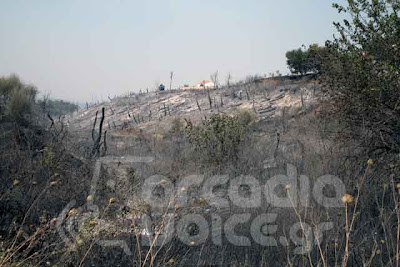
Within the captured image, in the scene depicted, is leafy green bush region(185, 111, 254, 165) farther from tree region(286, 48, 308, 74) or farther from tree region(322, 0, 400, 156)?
tree region(286, 48, 308, 74)

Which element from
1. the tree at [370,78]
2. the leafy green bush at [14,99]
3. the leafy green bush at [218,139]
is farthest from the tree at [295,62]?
the tree at [370,78]

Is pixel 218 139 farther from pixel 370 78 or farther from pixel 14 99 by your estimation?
pixel 14 99

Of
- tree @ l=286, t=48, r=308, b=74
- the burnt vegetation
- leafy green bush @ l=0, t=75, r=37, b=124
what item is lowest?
the burnt vegetation

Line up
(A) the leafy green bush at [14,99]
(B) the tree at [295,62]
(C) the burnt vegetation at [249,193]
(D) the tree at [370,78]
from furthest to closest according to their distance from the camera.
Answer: (B) the tree at [295,62], (A) the leafy green bush at [14,99], (D) the tree at [370,78], (C) the burnt vegetation at [249,193]

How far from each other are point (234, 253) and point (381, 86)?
3.12m

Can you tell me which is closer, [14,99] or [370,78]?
[370,78]

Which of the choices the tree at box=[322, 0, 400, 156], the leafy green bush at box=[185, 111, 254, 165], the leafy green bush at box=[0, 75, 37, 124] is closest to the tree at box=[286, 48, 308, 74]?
the leafy green bush at box=[0, 75, 37, 124]

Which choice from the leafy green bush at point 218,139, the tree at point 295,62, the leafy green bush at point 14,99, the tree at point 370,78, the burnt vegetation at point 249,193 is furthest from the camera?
the tree at point 295,62

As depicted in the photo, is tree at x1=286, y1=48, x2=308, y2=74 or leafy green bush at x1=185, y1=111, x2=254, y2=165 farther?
tree at x1=286, y1=48, x2=308, y2=74

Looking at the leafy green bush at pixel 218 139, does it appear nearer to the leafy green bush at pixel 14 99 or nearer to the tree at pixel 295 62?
the leafy green bush at pixel 14 99

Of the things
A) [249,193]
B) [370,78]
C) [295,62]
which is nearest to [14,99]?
[249,193]

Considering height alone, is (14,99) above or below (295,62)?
below

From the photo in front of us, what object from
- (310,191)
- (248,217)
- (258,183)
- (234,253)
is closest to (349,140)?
(310,191)

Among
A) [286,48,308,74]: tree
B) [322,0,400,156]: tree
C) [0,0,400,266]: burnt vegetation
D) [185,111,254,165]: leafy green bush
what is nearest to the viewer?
[0,0,400,266]: burnt vegetation
